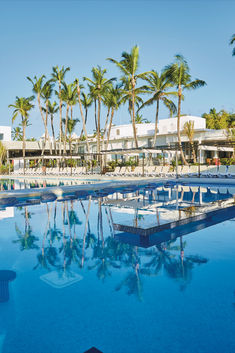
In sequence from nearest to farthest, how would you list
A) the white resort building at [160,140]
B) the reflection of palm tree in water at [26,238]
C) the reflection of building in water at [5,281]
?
the reflection of building in water at [5,281] < the reflection of palm tree in water at [26,238] < the white resort building at [160,140]

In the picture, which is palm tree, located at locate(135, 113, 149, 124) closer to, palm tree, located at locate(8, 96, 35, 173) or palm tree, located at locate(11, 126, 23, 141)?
palm tree, located at locate(8, 96, 35, 173)

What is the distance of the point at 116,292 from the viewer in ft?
11.8

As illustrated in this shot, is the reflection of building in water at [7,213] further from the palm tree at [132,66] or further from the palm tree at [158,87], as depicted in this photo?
the palm tree at [158,87]

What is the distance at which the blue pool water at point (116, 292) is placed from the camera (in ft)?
8.78

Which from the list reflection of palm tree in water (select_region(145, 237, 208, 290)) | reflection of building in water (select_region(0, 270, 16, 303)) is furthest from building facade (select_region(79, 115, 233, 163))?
reflection of building in water (select_region(0, 270, 16, 303))

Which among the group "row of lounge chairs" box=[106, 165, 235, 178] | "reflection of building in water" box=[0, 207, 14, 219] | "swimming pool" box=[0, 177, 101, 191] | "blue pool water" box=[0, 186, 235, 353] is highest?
"row of lounge chairs" box=[106, 165, 235, 178]

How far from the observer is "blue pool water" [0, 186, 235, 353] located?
2676 millimetres

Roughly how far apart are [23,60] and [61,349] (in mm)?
26695

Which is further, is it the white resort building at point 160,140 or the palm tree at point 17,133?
the palm tree at point 17,133

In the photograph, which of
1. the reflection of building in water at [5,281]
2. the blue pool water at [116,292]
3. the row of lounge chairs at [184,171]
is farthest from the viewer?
the row of lounge chairs at [184,171]

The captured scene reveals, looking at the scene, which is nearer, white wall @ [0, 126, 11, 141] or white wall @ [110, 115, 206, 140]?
white wall @ [110, 115, 206, 140]

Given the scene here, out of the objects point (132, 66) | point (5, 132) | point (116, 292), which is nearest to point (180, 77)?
point (132, 66)

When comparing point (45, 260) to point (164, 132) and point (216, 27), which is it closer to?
point (216, 27)

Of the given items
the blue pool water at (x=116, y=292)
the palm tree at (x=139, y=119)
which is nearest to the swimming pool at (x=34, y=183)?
the blue pool water at (x=116, y=292)
